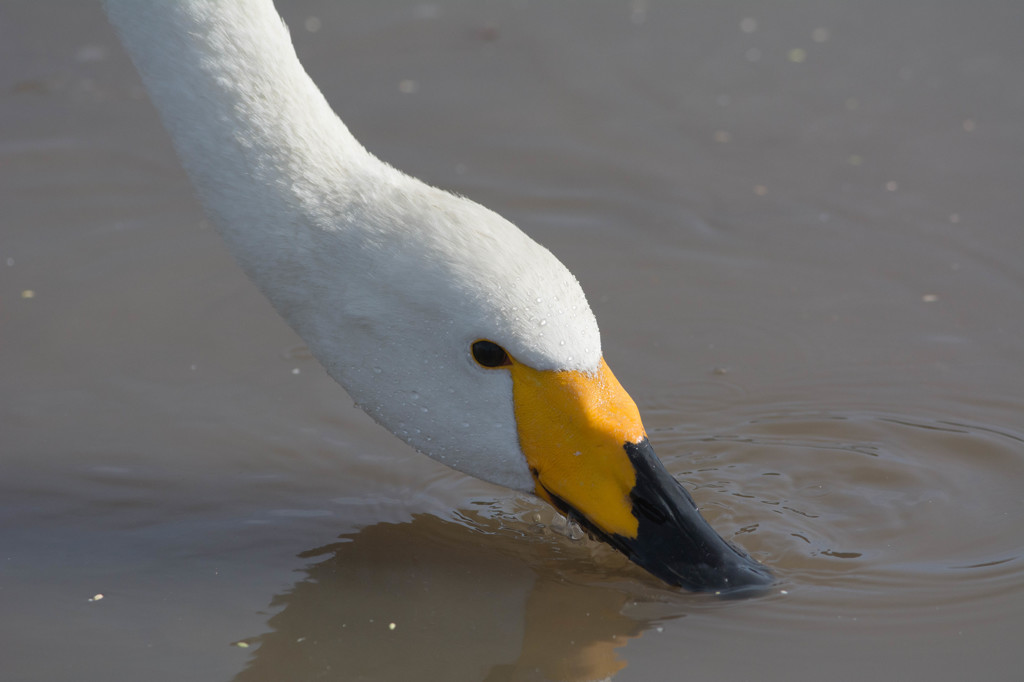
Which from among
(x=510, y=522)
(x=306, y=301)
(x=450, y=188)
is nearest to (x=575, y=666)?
(x=510, y=522)

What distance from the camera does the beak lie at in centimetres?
362

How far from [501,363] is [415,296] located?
34 cm

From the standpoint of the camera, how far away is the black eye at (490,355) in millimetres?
3625

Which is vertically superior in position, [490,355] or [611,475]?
[490,355]

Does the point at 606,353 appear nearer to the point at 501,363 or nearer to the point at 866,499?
the point at 866,499

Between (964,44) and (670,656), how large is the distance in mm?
5316

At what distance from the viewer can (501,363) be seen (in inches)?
144

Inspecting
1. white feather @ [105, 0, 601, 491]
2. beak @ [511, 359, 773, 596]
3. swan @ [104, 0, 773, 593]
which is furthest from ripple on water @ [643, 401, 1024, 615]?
white feather @ [105, 0, 601, 491]

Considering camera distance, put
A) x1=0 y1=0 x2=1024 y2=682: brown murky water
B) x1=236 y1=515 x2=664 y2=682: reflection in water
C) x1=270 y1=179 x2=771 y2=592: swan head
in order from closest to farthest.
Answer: x1=270 y1=179 x2=771 y2=592: swan head → x1=236 y1=515 x2=664 y2=682: reflection in water → x1=0 y1=0 x2=1024 y2=682: brown murky water

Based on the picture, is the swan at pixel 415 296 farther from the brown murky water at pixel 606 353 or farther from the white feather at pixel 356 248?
the brown murky water at pixel 606 353

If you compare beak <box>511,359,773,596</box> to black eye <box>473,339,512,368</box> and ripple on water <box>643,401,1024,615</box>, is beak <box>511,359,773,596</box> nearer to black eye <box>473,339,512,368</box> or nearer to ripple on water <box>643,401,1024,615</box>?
black eye <box>473,339,512,368</box>

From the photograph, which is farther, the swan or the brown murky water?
the brown murky water

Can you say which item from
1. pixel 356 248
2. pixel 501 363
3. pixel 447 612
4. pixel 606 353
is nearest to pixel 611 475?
pixel 501 363

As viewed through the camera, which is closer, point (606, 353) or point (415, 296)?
point (415, 296)
